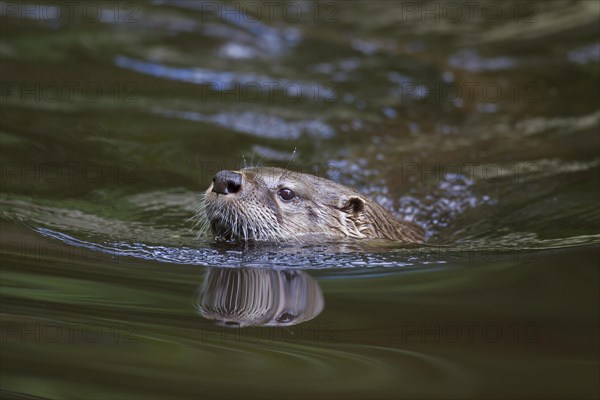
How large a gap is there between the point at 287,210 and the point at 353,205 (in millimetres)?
401

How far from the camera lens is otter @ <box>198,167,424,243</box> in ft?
14.6

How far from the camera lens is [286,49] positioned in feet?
30.7

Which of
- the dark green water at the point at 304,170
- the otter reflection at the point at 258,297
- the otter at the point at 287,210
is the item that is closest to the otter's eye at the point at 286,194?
the otter at the point at 287,210

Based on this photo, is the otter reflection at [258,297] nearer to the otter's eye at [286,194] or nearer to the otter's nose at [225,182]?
the otter's nose at [225,182]

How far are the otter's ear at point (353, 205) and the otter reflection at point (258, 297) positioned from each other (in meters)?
0.87

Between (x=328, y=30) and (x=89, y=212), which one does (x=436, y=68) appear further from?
(x=89, y=212)

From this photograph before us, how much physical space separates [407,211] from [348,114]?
2.04m

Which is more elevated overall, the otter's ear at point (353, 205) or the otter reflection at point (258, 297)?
the otter's ear at point (353, 205)

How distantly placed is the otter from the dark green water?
0.14m

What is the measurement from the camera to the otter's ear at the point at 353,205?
4.94 metres
